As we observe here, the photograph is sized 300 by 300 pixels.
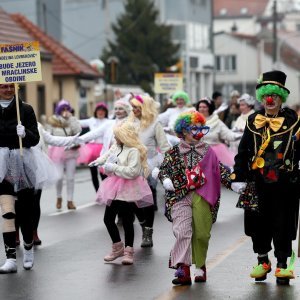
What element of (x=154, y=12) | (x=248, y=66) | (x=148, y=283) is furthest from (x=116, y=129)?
(x=248, y=66)

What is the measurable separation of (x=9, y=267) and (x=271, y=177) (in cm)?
277

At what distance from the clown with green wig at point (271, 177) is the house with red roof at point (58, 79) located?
3268 centimetres

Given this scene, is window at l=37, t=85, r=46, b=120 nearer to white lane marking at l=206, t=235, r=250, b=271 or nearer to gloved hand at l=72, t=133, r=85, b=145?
gloved hand at l=72, t=133, r=85, b=145

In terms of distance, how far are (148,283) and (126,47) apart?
68.6 meters

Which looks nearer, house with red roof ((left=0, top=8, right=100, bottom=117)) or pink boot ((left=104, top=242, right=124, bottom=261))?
pink boot ((left=104, top=242, right=124, bottom=261))

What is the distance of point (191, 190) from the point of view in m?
10.2

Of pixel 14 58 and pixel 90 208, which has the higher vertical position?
pixel 14 58

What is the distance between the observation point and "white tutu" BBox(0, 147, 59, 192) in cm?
1096

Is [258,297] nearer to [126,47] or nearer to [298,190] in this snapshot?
[298,190]

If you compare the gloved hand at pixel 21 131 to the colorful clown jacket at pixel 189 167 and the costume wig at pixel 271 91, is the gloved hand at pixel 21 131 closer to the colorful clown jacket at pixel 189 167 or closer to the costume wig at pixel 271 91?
the colorful clown jacket at pixel 189 167

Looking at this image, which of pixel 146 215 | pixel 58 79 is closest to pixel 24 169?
pixel 146 215

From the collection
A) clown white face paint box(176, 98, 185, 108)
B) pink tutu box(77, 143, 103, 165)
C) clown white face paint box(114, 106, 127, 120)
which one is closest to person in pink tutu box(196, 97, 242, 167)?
clown white face paint box(176, 98, 185, 108)

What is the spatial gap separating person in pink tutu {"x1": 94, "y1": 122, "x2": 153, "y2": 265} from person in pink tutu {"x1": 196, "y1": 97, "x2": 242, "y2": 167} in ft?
19.6

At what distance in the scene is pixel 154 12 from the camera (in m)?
76.6
